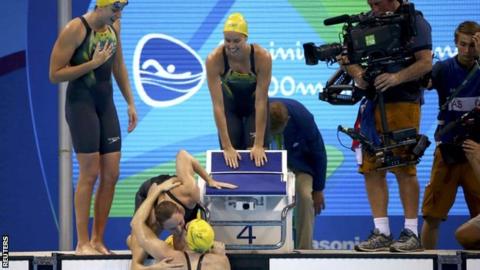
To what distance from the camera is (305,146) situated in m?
8.50

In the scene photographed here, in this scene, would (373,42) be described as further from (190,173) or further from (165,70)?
(165,70)

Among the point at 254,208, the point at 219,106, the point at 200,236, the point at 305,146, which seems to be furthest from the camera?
the point at 305,146

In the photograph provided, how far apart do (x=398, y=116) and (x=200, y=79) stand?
7.33 ft

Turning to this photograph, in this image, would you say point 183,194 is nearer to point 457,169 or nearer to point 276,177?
point 276,177

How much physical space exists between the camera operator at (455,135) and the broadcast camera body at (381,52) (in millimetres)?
423

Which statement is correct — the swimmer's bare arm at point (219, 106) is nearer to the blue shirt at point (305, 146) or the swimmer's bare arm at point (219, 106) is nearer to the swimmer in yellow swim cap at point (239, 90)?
the swimmer in yellow swim cap at point (239, 90)

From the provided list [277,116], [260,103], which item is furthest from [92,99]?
[277,116]

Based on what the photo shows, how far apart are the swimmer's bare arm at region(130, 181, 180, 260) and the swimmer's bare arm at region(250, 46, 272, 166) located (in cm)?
66

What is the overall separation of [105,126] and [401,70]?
184cm

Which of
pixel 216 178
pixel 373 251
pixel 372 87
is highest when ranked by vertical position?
pixel 372 87

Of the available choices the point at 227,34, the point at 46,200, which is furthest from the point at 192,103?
the point at 227,34

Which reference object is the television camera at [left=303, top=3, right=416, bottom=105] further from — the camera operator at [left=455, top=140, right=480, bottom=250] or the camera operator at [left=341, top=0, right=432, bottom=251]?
the camera operator at [left=455, top=140, right=480, bottom=250]

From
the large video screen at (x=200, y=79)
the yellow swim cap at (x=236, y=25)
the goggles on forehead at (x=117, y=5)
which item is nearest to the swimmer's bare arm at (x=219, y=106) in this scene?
the yellow swim cap at (x=236, y=25)

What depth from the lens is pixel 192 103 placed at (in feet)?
30.6
